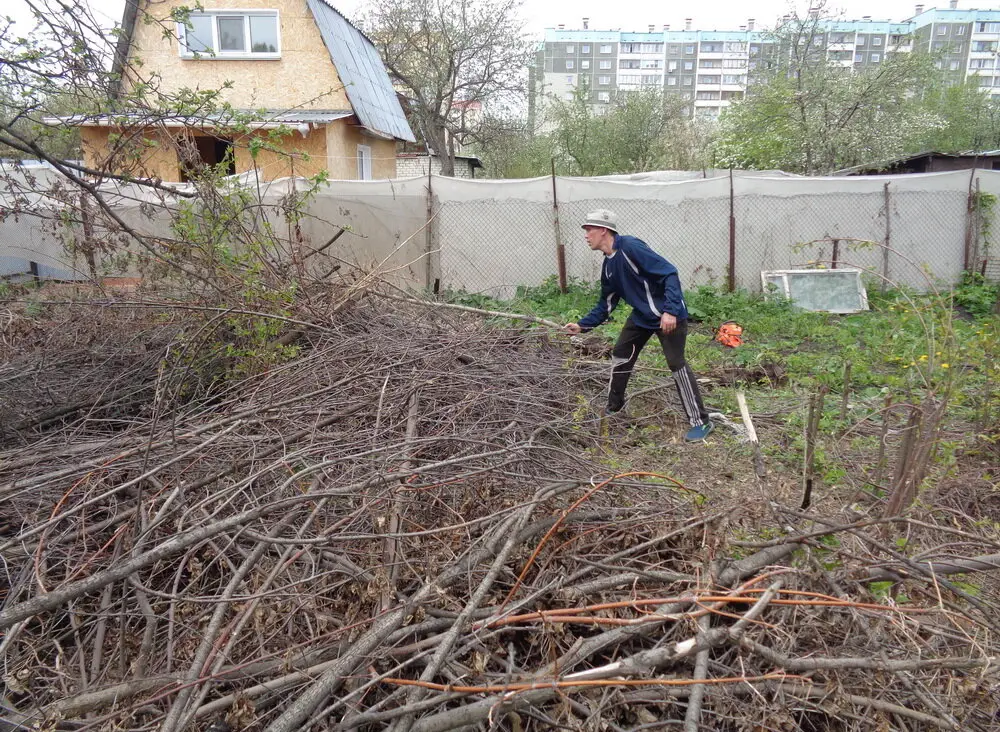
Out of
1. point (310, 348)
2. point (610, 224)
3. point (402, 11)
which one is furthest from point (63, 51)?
point (402, 11)

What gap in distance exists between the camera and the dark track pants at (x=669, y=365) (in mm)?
4574

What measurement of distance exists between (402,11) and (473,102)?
174 inches

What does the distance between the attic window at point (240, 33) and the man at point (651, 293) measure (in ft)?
41.8

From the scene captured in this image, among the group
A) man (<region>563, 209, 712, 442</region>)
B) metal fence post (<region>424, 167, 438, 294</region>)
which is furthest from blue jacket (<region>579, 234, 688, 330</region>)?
metal fence post (<region>424, 167, 438, 294</region>)

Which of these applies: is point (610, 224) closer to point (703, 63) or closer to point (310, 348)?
point (310, 348)

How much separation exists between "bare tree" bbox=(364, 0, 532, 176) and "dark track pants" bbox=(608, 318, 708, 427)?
20.2 m

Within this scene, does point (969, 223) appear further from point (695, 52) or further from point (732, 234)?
point (695, 52)

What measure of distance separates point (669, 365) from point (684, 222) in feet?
17.8

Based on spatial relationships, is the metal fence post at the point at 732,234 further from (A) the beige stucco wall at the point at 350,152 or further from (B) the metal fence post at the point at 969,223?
(A) the beige stucco wall at the point at 350,152

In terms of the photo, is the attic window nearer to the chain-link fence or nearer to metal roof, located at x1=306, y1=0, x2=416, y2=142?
metal roof, located at x1=306, y1=0, x2=416, y2=142

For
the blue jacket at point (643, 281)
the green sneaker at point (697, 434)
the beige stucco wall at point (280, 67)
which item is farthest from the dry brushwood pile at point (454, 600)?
the beige stucco wall at point (280, 67)

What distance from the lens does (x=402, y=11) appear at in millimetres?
24094

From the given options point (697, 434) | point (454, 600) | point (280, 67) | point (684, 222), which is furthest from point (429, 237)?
point (454, 600)

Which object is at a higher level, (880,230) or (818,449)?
(880,230)
